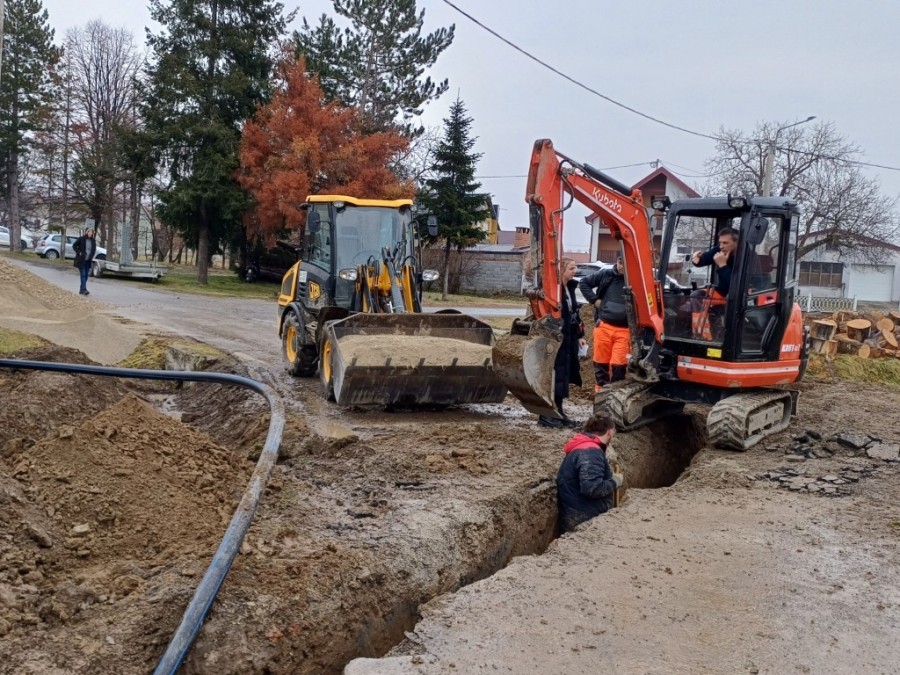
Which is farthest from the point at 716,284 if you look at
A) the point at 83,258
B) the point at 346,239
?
the point at 83,258

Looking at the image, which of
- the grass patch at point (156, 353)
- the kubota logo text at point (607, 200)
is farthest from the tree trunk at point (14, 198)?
the kubota logo text at point (607, 200)

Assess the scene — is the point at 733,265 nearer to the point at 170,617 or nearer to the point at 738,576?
the point at 738,576

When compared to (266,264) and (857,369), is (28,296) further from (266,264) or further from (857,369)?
(266,264)

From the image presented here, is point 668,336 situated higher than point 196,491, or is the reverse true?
point 668,336

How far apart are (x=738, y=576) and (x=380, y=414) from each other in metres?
4.92

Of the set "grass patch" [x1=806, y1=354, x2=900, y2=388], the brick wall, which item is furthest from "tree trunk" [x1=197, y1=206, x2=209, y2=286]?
"grass patch" [x1=806, y1=354, x2=900, y2=388]

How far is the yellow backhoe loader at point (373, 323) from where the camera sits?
869cm

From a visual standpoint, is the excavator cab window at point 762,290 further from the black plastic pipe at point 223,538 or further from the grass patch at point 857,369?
the grass patch at point 857,369

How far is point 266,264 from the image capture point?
33.1m

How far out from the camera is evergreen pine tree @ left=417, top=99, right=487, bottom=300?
101 ft

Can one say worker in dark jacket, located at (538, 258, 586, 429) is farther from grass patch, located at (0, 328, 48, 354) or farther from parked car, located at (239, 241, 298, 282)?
parked car, located at (239, 241, 298, 282)

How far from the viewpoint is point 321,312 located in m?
9.76

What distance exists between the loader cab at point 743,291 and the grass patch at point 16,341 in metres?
7.93

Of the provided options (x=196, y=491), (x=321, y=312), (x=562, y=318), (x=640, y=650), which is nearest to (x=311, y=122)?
(x=321, y=312)
